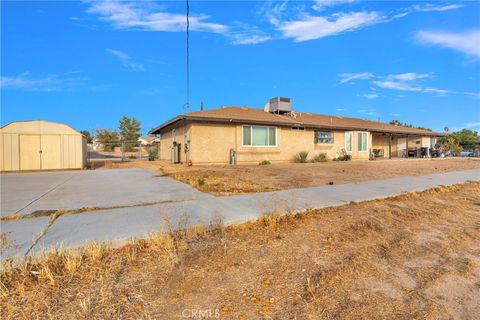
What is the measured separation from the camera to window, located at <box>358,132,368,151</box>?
A: 23.6m

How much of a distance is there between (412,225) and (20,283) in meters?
5.89

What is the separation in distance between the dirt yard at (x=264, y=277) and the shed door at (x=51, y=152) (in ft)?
48.8

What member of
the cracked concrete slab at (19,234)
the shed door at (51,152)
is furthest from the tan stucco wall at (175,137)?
the cracked concrete slab at (19,234)

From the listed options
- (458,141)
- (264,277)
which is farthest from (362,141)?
(458,141)

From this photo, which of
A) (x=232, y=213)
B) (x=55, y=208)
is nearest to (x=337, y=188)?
(x=232, y=213)

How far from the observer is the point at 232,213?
509 centimetres

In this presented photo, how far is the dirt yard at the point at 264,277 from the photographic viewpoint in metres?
2.29

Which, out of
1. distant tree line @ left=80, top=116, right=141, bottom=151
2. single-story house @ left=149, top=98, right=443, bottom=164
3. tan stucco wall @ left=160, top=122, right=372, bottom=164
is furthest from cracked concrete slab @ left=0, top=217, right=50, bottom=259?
distant tree line @ left=80, top=116, right=141, bottom=151

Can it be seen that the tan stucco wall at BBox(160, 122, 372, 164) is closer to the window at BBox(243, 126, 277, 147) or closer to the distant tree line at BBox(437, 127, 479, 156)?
the window at BBox(243, 126, 277, 147)

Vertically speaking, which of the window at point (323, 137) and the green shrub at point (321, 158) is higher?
the window at point (323, 137)

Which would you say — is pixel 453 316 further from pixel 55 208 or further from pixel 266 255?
pixel 55 208

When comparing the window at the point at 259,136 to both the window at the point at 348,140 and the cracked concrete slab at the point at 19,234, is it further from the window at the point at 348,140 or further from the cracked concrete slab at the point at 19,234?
the cracked concrete slab at the point at 19,234

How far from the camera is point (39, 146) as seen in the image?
14.8 meters

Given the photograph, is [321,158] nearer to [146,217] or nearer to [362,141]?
[362,141]
